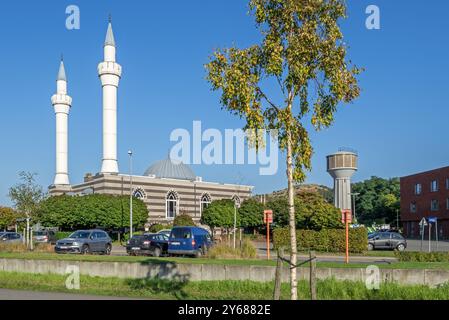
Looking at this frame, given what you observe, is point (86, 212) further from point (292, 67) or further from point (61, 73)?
point (292, 67)

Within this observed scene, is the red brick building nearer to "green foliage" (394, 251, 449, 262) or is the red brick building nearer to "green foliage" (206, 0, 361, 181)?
"green foliage" (394, 251, 449, 262)

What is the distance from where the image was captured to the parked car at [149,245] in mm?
33781

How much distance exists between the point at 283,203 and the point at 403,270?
5186 cm

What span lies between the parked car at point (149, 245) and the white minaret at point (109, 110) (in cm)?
3864

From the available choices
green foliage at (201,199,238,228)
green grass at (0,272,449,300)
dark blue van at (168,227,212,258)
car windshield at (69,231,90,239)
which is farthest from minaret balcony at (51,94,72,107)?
green grass at (0,272,449,300)

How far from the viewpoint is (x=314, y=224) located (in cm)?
4759

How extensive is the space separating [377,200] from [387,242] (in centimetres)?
7339

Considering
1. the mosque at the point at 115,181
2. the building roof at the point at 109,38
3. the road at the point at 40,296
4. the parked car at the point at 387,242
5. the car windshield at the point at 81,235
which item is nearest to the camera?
the road at the point at 40,296

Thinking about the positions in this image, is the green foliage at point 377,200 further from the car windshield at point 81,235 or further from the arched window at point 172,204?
the car windshield at point 81,235

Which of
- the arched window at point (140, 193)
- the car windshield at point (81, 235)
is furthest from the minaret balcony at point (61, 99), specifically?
the car windshield at point (81, 235)

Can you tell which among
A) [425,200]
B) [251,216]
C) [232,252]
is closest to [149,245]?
[232,252]

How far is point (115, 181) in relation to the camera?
7156 centimetres

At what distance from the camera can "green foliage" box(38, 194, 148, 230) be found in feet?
198

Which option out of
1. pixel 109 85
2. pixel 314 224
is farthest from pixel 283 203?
pixel 109 85
